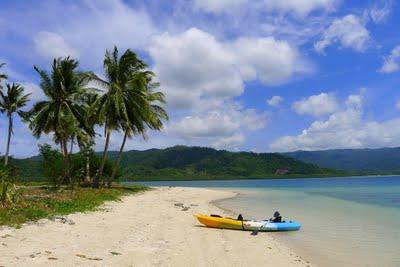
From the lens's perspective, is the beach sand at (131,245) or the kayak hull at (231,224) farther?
the kayak hull at (231,224)

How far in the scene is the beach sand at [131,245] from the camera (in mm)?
9633

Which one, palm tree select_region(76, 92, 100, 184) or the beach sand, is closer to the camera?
the beach sand

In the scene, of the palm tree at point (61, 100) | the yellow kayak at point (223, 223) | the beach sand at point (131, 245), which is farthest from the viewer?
the palm tree at point (61, 100)

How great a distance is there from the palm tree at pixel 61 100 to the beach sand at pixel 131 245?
716 inches

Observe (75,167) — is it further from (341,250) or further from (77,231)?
(341,250)

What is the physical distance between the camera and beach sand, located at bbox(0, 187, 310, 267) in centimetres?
963

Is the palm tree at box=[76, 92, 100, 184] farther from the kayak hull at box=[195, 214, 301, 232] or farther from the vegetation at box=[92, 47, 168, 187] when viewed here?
the kayak hull at box=[195, 214, 301, 232]

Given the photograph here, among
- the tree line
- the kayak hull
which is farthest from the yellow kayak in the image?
the tree line

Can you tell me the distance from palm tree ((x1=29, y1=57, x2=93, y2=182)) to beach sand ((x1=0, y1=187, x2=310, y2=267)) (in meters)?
18.2

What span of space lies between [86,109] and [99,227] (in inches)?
920

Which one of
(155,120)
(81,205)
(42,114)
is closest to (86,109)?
(42,114)

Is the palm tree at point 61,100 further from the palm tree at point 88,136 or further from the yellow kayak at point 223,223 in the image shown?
the yellow kayak at point 223,223

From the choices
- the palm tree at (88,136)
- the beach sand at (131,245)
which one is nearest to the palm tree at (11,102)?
the palm tree at (88,136)

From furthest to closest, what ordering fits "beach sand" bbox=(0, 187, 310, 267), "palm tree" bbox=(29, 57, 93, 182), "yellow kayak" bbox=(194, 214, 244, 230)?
"palm tree" bbox=(29, 57, 93, 182)
"yellow kayak" bbox=(194, 214, 244, 230)
"beach sand" bbox=(0, 187, 310, 267)
